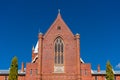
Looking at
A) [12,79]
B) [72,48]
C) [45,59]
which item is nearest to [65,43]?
[72,48]

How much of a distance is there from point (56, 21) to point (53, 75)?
15146 mm

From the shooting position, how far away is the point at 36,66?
7406cm

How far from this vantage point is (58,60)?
74375mm

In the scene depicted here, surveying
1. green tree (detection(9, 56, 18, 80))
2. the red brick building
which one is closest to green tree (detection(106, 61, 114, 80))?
the red brick building

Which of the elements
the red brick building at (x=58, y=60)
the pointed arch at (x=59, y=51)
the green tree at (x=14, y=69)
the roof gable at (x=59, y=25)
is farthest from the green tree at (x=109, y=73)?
the green tree at (x=14, y=69)

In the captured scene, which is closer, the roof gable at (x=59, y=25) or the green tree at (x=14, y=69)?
the green tree at (x=14, y=69)

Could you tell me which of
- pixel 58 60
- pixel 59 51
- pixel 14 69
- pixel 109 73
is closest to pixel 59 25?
pixel 59 51

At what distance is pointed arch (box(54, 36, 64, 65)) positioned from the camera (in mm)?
74375

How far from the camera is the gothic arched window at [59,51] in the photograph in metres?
74.4

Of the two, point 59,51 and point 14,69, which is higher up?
point 59,51

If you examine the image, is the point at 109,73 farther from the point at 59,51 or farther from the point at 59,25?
the point at 59,25

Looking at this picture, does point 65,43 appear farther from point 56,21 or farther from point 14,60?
point 14,60

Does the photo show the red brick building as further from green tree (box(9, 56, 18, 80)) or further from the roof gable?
green tree (box(9, 56, 18, 80))

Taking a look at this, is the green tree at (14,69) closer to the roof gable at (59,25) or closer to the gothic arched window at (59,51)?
the gothic arched window at (59,51)
